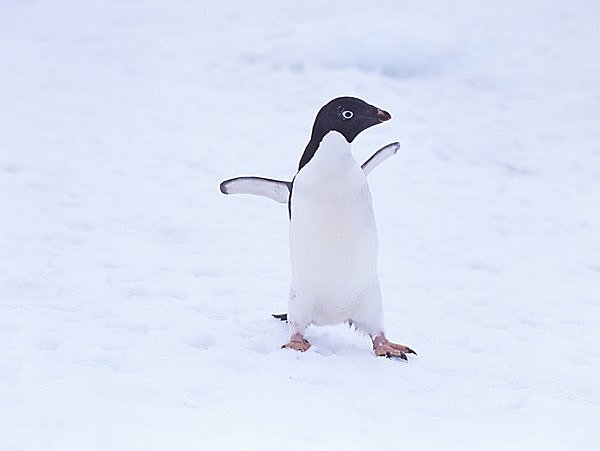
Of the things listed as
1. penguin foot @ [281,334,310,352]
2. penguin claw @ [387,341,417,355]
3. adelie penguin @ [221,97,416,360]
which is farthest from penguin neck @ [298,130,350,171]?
penguin claw @ [387,341,417,355]

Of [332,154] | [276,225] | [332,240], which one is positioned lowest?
[276,225]

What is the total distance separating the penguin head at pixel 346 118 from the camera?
9.81 ft

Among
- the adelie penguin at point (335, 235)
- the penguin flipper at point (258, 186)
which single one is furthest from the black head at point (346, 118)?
the penguin flipper at point (258, 186)

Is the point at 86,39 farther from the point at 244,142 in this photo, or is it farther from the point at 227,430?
the point at 227,430

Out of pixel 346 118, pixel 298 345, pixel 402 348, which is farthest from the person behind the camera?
pixel 402 348

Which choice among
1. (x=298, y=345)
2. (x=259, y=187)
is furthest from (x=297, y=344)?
(x=259, y=187)

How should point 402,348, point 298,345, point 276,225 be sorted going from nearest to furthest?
point 298,345, point 402,348, point 276,225

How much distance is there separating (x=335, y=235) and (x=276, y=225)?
7.75 feet

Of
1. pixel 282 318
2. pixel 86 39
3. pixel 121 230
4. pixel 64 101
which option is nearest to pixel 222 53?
pixel 86 39

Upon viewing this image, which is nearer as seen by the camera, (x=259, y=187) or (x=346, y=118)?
(x=346, y=118)

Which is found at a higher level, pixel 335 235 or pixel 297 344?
pixel 335 235

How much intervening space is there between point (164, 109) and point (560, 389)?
5.03 meters

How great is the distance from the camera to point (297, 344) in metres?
3.16

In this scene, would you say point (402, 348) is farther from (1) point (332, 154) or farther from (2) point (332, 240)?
(1) point (332, 154)
